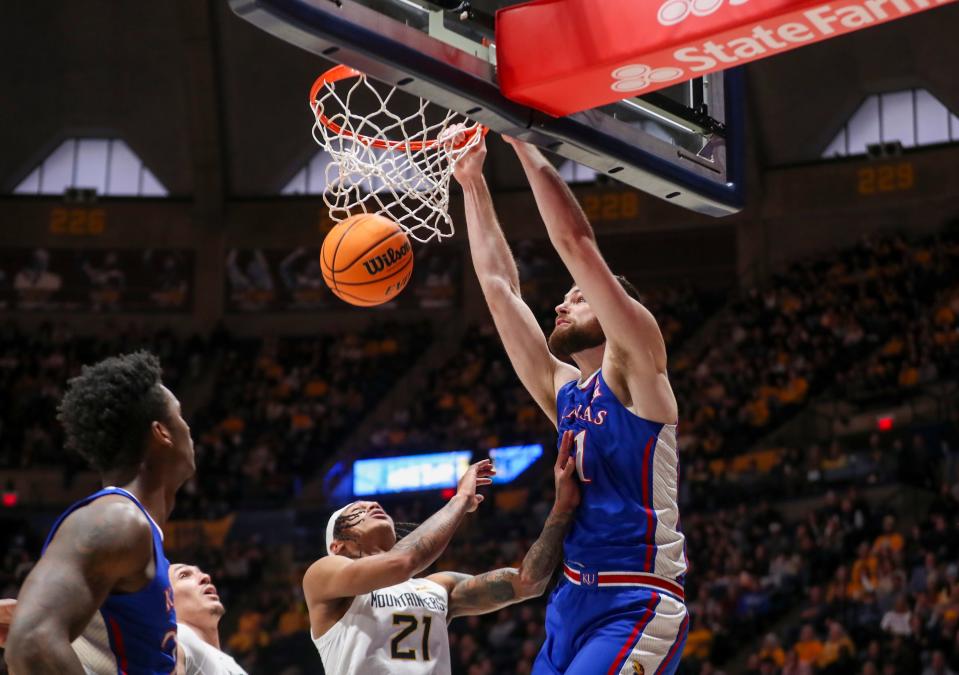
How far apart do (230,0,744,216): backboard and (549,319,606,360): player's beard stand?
0.55m

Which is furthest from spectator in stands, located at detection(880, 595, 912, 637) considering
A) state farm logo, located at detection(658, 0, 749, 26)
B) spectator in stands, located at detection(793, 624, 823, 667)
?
state farm logo, located at detection(658, 0, 749, 26)

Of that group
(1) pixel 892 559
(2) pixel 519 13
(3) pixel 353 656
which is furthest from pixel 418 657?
(1) pixel 892 559

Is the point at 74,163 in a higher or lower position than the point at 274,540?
higher

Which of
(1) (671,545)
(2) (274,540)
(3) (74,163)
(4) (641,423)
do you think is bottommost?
(2) (274,540)

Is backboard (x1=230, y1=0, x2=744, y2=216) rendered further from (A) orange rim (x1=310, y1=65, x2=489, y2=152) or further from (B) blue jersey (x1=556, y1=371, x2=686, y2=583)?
(A) orange rim (x1=310, y1=65, x2=489, y2=152)

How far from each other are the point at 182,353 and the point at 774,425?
10584 millimetres

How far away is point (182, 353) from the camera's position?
20.8m

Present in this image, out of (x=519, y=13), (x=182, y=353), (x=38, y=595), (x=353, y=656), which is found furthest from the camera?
(x=182, y=353)

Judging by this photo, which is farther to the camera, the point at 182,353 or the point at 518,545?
the point at 182,353

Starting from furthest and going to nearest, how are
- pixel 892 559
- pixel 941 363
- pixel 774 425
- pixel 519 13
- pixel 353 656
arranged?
1. pixel 774 425
2. pixel 941 363
3. pixel 892 559
4. pixel 353 656
5. pixel 519 13

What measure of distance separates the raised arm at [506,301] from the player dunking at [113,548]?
1.76m

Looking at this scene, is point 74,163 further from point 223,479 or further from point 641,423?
point 641,423

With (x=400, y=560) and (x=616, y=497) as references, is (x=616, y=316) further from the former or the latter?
(x=400, y=560)

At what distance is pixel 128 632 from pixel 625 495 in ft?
5.75
